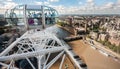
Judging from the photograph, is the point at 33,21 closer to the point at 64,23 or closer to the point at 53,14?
the point at 53,14

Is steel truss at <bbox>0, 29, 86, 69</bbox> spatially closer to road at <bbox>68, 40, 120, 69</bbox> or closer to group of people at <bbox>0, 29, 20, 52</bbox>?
group of people at <bbox>0, 29, 20, 52</bbox>

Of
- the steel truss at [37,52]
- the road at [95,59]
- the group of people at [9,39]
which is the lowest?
the road at [95,59]

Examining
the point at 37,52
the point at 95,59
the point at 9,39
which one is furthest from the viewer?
the point at 95,59

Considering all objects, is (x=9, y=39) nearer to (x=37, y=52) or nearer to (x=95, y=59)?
(x=95, y=59)

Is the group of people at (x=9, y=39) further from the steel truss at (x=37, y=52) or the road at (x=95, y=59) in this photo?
the road at (x=95, y=59)

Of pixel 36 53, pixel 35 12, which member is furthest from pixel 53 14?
pixel 36 53

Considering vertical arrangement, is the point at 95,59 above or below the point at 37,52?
below

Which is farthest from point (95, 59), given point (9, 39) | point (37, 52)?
point (37, 52)

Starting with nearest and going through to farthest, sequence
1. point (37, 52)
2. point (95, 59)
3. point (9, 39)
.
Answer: point (37, 52)
point (9, 39)
point (95, 59)

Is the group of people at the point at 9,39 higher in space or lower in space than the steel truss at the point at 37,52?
lower

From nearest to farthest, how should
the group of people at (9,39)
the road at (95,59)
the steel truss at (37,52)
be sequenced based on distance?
the steel truss at (37,52), the group of people at (9,39), the road at (95,59)

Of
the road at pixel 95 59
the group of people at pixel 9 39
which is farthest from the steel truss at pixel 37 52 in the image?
the road at pixel 95 59
